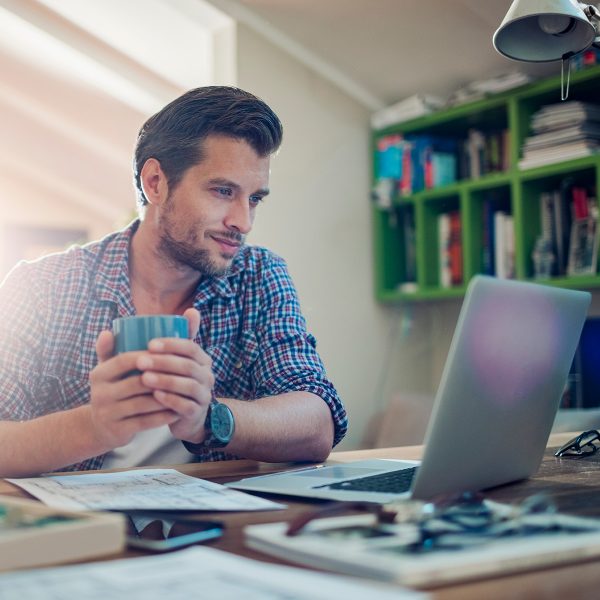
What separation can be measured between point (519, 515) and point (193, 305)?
3.22 ft

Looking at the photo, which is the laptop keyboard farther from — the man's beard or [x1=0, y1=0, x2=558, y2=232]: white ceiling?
[x1=0, y1=0, x2=558, y2=232]: white ceiling

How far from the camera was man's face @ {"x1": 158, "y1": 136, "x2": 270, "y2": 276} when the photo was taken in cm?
157

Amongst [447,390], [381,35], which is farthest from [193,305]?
[381,35]

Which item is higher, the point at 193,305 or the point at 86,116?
the point at 86,116

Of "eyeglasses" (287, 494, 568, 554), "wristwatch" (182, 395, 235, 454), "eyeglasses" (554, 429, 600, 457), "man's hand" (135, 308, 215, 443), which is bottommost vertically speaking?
"eyeglasses" (287, 494, 568, 554)

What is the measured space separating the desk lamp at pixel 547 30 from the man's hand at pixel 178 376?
94 cm

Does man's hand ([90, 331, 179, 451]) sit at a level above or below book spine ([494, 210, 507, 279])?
below

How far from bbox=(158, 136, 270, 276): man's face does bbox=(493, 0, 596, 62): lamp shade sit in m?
0.53

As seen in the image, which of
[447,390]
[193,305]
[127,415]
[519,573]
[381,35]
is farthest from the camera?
[381,35]

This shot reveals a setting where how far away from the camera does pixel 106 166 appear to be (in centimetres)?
501

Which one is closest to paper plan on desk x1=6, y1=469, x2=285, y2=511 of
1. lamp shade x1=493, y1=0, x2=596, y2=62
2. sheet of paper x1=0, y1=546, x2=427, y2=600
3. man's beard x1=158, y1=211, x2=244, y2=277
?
sheet of paper x1=0, y1=546, x2=427, y2=600

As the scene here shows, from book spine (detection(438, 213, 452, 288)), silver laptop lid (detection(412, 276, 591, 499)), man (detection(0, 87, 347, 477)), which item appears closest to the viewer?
silver laptop lid (detection(412, 276, 591, 499))

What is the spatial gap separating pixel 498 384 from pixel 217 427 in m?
0.44

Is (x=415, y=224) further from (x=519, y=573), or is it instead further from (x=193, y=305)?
(x=519, y=573)
